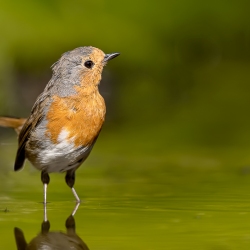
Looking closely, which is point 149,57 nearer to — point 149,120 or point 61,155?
point 149,120

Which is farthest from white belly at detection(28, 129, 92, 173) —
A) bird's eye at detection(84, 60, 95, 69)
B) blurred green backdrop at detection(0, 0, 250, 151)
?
blurred green backdrop at detection(0, 0, 250, 151)

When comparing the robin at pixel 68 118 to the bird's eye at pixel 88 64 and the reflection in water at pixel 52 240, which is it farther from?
the reflection in water at pixel 52 240

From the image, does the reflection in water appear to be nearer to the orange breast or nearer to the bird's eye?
the orange breast

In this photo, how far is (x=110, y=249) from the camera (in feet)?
16.3

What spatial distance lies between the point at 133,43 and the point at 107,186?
26.5 ft

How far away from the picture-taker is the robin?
6707 millimetres

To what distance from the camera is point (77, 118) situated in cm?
673

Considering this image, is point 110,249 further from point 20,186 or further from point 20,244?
point 20,186

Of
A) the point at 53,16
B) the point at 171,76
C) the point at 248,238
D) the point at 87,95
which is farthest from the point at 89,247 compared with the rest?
the point at 171,76

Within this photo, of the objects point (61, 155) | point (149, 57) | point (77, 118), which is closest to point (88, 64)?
point (77, 118)

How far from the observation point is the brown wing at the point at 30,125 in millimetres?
6922

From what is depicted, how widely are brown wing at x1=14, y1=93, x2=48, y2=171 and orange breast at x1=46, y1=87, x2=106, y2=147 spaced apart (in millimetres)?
121

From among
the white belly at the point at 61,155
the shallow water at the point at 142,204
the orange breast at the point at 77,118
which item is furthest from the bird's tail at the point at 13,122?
the orange breast at the point at 77,118

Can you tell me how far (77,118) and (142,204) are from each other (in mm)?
791
